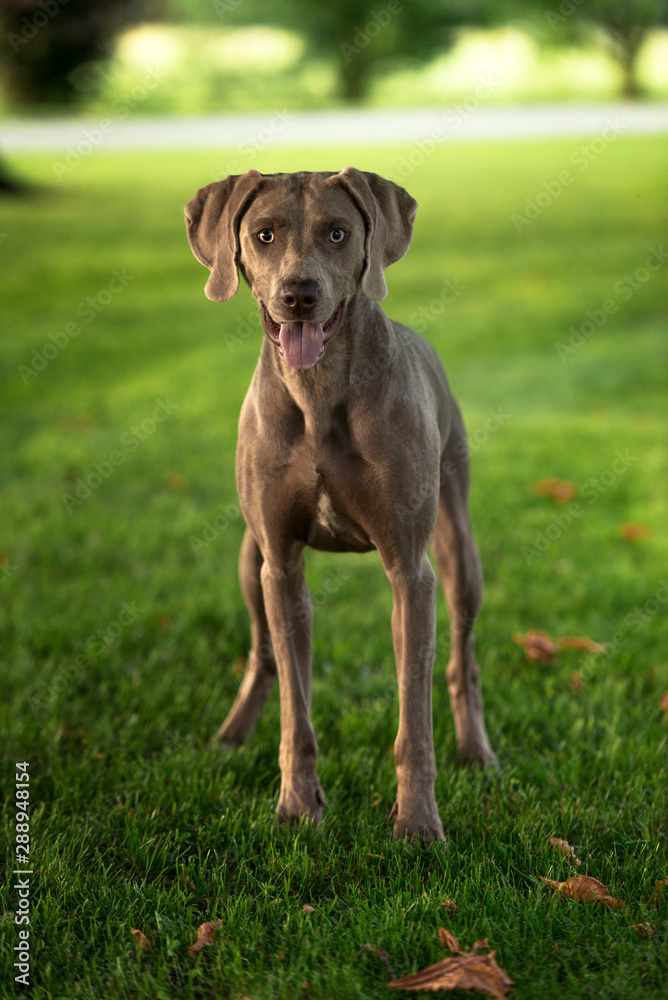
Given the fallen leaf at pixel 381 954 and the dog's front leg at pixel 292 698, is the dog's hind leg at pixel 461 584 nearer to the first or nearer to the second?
the dog's front leg at pixel 292 698

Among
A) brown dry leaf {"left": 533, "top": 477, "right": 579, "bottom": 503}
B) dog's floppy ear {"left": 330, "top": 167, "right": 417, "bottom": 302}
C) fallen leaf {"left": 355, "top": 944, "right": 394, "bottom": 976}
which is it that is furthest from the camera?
brown dry leaf {"left": 533, "top": 477, "right": 579, "bottom": 503}

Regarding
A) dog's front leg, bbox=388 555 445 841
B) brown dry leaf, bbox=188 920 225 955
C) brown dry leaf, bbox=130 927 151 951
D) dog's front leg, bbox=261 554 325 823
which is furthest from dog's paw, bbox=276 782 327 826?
brown dry leaf, bbox=130 927 151 951

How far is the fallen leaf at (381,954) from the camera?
271 centimetres

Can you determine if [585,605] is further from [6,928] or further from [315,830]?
[6,928]

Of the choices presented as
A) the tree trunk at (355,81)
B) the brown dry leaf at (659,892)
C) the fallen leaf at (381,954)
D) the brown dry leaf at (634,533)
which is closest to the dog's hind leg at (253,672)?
the fallen leaf at (381,954)

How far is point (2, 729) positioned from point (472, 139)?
17.1 metres

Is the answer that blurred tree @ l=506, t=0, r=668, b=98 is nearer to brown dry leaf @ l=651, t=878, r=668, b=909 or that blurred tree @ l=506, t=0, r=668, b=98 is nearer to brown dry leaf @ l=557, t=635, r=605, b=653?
brown dry leaf @ l=557, t=635, r=605, b=653

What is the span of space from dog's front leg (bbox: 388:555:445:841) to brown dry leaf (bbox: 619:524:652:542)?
357cm

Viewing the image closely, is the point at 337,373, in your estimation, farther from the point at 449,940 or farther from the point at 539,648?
the point at 539,648

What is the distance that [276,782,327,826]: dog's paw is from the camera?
3467 mm

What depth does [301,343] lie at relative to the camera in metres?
3.01

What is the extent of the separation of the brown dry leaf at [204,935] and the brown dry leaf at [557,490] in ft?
15.9

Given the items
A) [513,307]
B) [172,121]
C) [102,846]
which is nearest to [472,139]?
[172,121]

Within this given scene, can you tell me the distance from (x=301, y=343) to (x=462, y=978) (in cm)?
184
